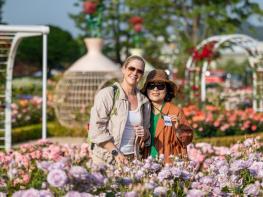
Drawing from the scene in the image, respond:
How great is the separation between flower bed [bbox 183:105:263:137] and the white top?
698 centimetres

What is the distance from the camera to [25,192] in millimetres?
2828

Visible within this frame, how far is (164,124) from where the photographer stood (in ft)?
15.6

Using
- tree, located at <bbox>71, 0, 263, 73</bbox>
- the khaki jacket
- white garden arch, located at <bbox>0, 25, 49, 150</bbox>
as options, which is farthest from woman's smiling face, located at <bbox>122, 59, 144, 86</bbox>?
tree, located at <bbox>71, 0, 263, 73</bbox>

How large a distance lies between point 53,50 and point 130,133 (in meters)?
36.4

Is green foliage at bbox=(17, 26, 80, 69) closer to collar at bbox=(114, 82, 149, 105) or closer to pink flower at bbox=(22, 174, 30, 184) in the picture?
pink flower at bbox=(22, 174, 30, 184)

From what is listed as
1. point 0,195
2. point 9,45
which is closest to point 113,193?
point 0,195

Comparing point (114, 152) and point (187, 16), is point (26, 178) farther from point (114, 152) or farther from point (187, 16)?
point (187, 16)

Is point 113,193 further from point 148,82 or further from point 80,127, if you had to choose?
point 80,127

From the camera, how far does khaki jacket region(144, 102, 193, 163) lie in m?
4.75

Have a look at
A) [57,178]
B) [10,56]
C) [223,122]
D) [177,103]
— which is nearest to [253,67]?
[177,103]

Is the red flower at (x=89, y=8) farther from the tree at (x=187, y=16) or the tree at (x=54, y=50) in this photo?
the tree at (x=54, y=50)

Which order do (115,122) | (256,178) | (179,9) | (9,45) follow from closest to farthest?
(256,178), (115,122), (9,45), (179,9)

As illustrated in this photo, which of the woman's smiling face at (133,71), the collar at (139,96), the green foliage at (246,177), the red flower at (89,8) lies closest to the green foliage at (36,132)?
the red flower at (89,8)

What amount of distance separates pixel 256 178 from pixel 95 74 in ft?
34.3
